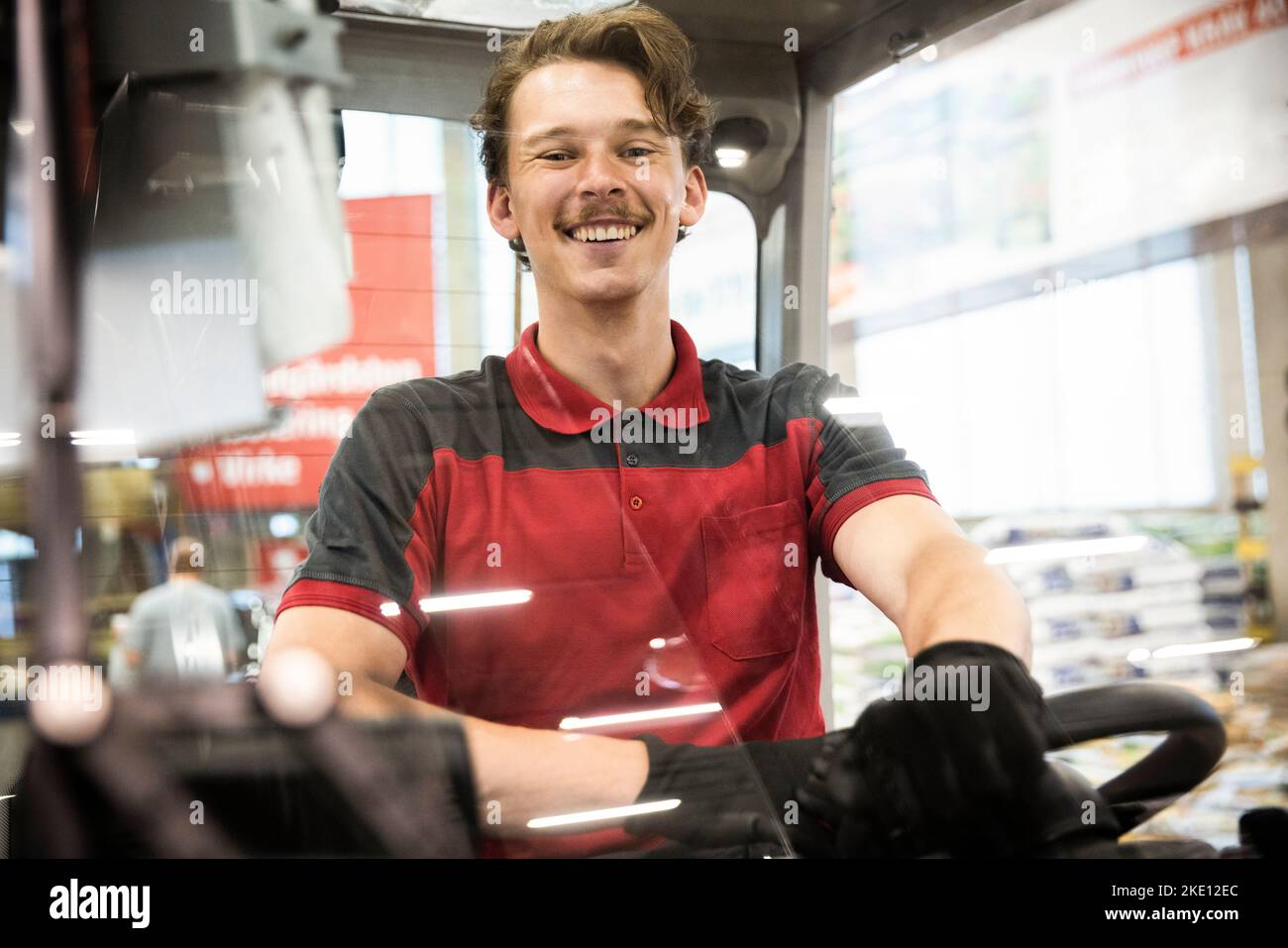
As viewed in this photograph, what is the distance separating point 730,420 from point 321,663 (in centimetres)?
51

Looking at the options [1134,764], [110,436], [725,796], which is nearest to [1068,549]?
[1134,764]

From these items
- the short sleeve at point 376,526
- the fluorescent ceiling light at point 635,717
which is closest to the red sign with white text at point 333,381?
the short sleeve at point 376,526

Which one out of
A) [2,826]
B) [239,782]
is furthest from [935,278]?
[2,826]

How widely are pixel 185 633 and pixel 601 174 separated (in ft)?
2.14

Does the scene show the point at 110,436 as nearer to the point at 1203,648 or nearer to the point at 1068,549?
the point at 1068,549

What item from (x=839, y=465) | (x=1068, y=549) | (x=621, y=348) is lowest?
(x=1068, y=549)

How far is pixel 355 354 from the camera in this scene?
1.26 m

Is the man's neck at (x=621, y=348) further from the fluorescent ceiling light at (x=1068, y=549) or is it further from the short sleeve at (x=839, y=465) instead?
the fluorescent ceiling light at (x=1068, y=549)

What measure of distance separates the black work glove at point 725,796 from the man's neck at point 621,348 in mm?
381

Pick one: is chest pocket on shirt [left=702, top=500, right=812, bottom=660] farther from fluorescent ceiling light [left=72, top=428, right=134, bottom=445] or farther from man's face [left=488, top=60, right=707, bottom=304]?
fluorescent ceiling light [left=72, top=428, right=134, bottom=445]

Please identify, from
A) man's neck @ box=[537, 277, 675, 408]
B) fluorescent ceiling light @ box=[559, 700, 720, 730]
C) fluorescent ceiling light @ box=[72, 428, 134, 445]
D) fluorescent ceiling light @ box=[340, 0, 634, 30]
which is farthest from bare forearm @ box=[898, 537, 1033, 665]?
fluorescent ceiling light @ box=[72, 428, 134, 445]

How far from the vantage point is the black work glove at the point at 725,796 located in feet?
4.07

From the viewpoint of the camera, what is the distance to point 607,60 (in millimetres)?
1262

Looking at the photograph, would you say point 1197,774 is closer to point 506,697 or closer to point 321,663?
point 506,697
